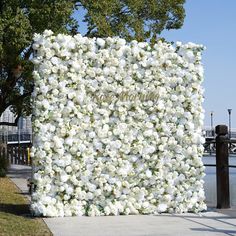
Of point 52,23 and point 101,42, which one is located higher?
point 52,23

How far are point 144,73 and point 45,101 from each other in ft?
6.00

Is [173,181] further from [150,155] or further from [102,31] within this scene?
[102,31]

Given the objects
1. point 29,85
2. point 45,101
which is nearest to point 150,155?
point 45,101

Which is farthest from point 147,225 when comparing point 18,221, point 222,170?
point 222,170

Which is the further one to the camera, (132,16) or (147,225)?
(132,16)

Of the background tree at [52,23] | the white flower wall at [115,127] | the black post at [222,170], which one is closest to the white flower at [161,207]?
the white flower wall at [115,127]

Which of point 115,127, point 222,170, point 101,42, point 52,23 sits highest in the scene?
point 52,23

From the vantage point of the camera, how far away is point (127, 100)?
29.9 ft

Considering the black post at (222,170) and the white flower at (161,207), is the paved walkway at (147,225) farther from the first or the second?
the black post at (222,170)

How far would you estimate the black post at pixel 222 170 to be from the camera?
9953mm

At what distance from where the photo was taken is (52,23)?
59.3ft

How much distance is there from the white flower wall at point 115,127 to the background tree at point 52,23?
29.5 feet

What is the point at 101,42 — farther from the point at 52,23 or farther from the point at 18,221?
the point at 52,23

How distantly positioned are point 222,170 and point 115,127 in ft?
7.97
